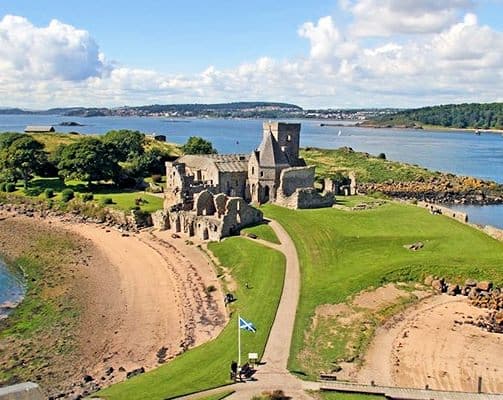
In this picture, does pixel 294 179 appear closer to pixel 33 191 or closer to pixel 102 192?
pixel 102 192

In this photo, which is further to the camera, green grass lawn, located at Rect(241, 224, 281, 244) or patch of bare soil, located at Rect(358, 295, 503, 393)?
green grass lawn, located at Rect(241, 224, 281, 244)

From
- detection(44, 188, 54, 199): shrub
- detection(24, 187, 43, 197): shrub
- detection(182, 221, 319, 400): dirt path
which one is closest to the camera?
detection(182, 221, 319, 400): dirt path

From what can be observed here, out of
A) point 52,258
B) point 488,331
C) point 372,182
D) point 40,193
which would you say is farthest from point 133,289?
point 372,182

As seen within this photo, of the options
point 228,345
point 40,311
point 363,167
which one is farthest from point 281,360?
point 363,167

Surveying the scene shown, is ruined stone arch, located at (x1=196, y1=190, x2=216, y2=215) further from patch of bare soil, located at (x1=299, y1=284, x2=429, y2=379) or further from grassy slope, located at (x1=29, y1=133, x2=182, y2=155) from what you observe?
grassy slope, located at (x1=29, y1=133, x2=182, y2=155)

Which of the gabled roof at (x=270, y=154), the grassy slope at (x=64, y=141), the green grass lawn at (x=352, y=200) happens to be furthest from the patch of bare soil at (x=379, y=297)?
the grassy slope at (x=64, y=141)

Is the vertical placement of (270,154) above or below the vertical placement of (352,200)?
above

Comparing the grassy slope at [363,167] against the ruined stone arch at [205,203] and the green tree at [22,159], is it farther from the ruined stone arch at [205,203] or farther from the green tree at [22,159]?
the green tree at [22,159]

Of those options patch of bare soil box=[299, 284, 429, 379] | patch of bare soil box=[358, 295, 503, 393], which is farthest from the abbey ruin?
patch of bare soil box=[358, 295, 503, 393]
